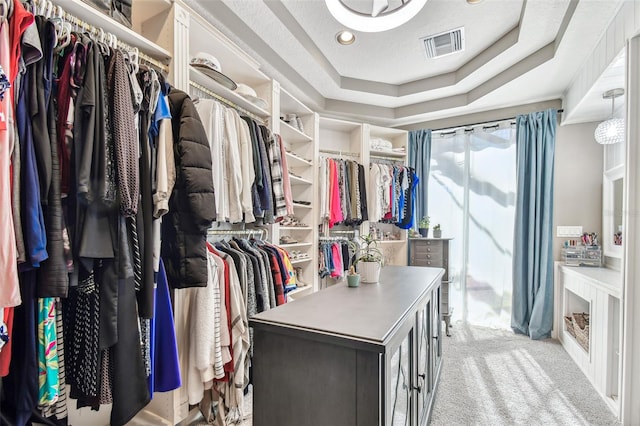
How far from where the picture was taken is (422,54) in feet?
9.82

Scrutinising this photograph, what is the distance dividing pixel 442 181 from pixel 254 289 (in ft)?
10.1

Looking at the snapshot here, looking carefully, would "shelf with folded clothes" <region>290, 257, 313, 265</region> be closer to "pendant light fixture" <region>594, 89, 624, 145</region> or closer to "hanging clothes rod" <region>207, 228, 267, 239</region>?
"hanging clothes rod" <region>207, 228, 267, 239</region>

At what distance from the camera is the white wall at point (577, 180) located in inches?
128

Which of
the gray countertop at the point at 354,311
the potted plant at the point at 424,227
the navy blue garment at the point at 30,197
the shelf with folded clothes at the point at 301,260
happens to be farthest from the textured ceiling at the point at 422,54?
the gray countertop at the point at 354,311

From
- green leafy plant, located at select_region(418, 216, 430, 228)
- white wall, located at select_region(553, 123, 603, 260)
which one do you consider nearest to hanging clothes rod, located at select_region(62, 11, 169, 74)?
green leafy plant, located at select_region(418, 216, 430, 228)

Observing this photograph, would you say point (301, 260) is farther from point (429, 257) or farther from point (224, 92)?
point (224, 92)

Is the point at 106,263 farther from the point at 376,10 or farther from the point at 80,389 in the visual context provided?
the point at 376,10

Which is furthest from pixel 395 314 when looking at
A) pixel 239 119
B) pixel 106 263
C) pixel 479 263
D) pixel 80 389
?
pixel 479 263

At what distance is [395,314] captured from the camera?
1.20m

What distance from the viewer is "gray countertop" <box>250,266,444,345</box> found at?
40.8 inches

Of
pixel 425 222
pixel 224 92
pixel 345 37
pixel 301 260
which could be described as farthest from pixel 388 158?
pixel 224 92

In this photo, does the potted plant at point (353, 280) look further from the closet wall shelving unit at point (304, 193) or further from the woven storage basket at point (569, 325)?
the woven storage basket at point (569, 325)

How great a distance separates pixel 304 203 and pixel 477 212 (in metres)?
2.23

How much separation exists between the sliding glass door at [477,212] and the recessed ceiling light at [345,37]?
1.99 metres
